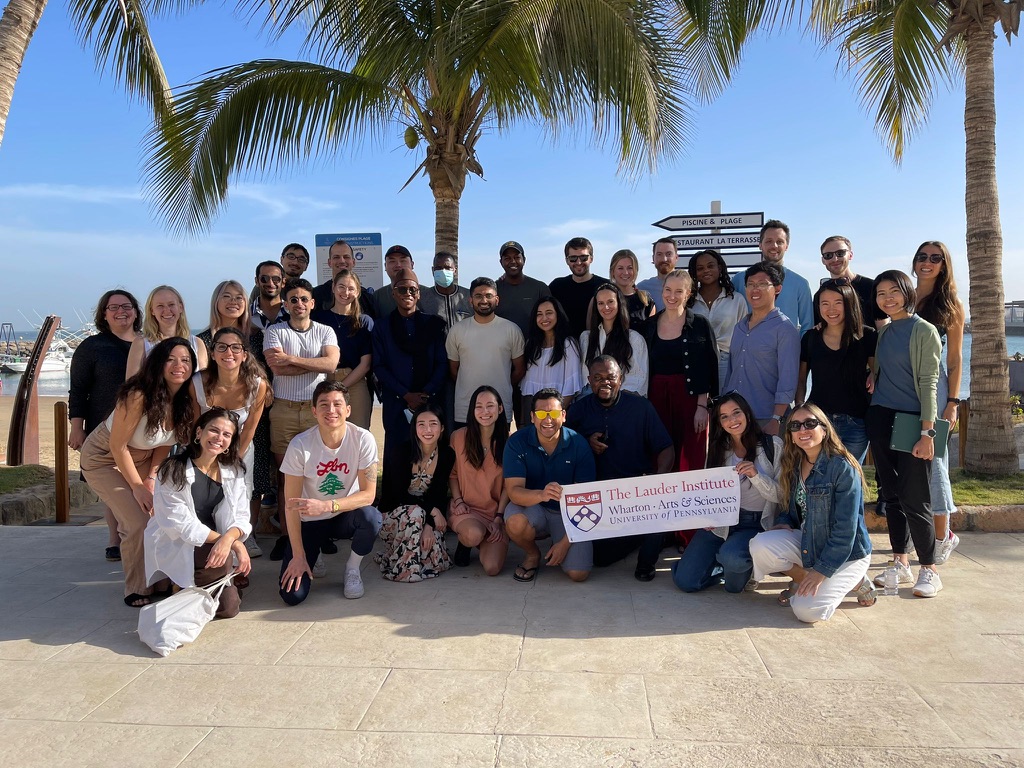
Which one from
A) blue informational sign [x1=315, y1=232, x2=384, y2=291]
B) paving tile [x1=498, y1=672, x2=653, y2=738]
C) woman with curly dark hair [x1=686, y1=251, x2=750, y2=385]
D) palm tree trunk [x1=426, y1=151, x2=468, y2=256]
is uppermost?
palm tree trunk [x1=426, y1=151, x2=468, y2=256]

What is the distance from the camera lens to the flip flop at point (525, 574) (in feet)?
17.1

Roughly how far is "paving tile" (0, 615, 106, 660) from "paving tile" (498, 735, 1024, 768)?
2698mm

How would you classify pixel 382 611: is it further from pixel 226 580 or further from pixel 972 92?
pixel 972 92

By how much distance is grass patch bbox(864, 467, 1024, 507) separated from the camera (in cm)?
673

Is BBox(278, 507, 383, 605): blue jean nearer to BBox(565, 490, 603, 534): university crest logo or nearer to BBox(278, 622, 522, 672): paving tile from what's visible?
BBox(278, 622, 522, 672): paving tile

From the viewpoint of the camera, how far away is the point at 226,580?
449 centimetres

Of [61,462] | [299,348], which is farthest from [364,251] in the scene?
[61,462]

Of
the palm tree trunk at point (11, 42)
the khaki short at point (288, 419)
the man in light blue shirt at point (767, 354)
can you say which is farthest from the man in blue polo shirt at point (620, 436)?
the palm tree trunk at point (11, 42)

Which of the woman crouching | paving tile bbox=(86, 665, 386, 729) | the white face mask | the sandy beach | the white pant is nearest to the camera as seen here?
paving tile bbox=(86, 665, 386, 729)

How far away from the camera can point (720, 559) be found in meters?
4.90

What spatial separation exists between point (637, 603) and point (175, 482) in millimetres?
2935

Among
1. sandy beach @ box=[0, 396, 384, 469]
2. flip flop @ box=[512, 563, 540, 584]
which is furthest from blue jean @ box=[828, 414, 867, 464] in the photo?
sandy beach @ box=[0, 396, 384, 469]

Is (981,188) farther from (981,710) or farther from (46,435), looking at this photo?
(46,435)

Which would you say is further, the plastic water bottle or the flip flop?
the flip flop
